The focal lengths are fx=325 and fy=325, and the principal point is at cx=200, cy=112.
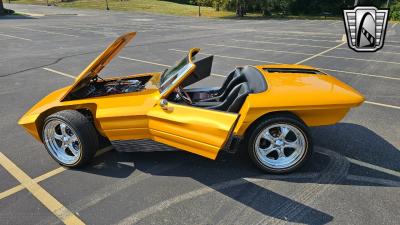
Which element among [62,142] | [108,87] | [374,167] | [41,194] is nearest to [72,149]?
[62,142]

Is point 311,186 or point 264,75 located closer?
point 311,186

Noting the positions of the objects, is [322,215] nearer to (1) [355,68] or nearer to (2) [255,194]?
(2) [255,194]

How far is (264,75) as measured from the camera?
4.27 meters

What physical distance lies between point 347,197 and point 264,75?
177 cm

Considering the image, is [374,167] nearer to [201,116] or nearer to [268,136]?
[268,136]

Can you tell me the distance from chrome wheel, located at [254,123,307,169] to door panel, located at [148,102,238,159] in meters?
0.51

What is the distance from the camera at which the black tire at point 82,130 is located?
12.7ft

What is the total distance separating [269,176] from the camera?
383 cm

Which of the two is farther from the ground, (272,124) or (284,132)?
(272,124)

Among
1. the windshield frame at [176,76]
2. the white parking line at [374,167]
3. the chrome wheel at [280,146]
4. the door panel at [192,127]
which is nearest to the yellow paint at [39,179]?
the door panel at [192,127]

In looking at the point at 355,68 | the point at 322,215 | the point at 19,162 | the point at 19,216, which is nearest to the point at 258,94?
the point at 322,215

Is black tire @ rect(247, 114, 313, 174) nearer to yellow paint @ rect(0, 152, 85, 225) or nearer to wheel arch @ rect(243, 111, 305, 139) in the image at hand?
wheel arch @ rect(243, 111, 305, 139)

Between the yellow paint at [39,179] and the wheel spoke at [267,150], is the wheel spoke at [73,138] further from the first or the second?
the wheel spoke at [267,150]

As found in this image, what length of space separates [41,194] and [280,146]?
9.06ft
